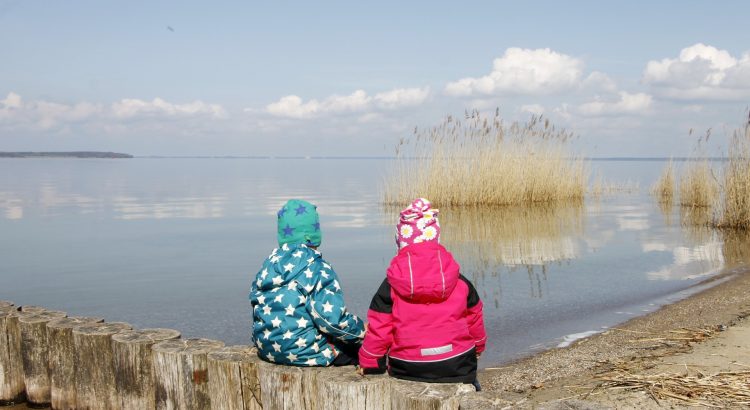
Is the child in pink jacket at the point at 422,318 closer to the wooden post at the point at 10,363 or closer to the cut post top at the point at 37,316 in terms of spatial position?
the cut post top at the point at 37,316

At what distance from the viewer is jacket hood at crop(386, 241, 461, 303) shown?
360cm

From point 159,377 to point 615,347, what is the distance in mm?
4195

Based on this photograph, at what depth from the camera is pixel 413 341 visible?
368cm

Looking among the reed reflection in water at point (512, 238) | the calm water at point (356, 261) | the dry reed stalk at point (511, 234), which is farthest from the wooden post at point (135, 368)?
the dry reed stalk at point (511, 234)

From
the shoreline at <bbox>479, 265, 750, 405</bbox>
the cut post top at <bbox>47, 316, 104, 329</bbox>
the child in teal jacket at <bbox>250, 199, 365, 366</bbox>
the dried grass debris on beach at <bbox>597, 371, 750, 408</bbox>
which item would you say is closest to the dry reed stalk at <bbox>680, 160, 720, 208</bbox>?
the shoreline at <bbox>479, 265, 750, 405</bbox>

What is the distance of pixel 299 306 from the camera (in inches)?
152

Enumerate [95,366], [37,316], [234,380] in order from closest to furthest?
[234,380] → [95,366] → [37,316]

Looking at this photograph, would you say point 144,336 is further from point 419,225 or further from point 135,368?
point 419,225

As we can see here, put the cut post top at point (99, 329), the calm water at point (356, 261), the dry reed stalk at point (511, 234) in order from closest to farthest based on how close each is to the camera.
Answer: the cut post top at point (99, 329), the calm water at point (356, 261), the dry reed stalk at point (511, 234)

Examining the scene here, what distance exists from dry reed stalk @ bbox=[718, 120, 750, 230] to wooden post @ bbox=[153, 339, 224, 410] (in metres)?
12.9

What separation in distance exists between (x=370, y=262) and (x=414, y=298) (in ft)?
27.1

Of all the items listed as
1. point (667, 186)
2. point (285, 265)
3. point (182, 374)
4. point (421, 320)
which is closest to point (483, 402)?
point (421, 320)

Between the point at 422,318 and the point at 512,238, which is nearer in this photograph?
the point at 422,318

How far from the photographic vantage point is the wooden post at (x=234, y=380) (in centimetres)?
394
